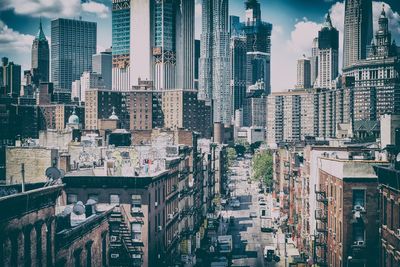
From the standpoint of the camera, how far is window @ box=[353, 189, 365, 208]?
39.7 m

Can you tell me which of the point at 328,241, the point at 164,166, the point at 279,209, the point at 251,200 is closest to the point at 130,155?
the point at 164,166

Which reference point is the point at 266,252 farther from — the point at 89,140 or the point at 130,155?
the point at 89,140

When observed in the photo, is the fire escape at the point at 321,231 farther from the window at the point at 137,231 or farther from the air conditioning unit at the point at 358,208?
the window at the point at 137,231

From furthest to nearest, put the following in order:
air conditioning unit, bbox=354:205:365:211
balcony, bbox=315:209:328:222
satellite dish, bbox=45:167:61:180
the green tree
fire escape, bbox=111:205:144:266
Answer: the green tree < balcony, bbox=315:209:328:222 < fire escape, bbox=111:205:144:266 < air conditioning unit, bbox=354:205:365:211 < satellite dish, bbox=45:167:61:180

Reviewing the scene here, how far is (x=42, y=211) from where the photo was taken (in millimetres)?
24750

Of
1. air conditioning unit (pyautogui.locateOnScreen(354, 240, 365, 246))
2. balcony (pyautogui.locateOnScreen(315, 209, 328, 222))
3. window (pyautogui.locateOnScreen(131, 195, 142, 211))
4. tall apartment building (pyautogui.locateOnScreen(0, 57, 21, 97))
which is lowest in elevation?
air conditioning unit (pyautogui.locateOnScreen(354, 240, 365, 246))

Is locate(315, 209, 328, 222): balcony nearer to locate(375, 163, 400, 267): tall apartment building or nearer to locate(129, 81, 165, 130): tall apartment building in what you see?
locate(375, 163, 400, 267): tall apartment building

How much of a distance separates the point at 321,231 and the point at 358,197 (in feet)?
29.2

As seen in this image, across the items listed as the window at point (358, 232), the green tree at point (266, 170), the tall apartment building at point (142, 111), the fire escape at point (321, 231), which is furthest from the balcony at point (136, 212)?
the tall apartment building at point (142, 111)

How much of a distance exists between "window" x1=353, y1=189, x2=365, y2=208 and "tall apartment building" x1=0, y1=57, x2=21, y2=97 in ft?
377

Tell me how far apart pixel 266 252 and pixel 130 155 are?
17.8 meters

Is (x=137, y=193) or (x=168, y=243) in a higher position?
(x=137, y=193)

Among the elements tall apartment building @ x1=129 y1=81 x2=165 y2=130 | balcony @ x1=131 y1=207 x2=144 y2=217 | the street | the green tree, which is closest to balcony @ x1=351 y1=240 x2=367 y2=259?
balcony @ x1=131 y1=207 x2=144 y2=217

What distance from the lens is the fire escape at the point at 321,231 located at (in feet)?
156
